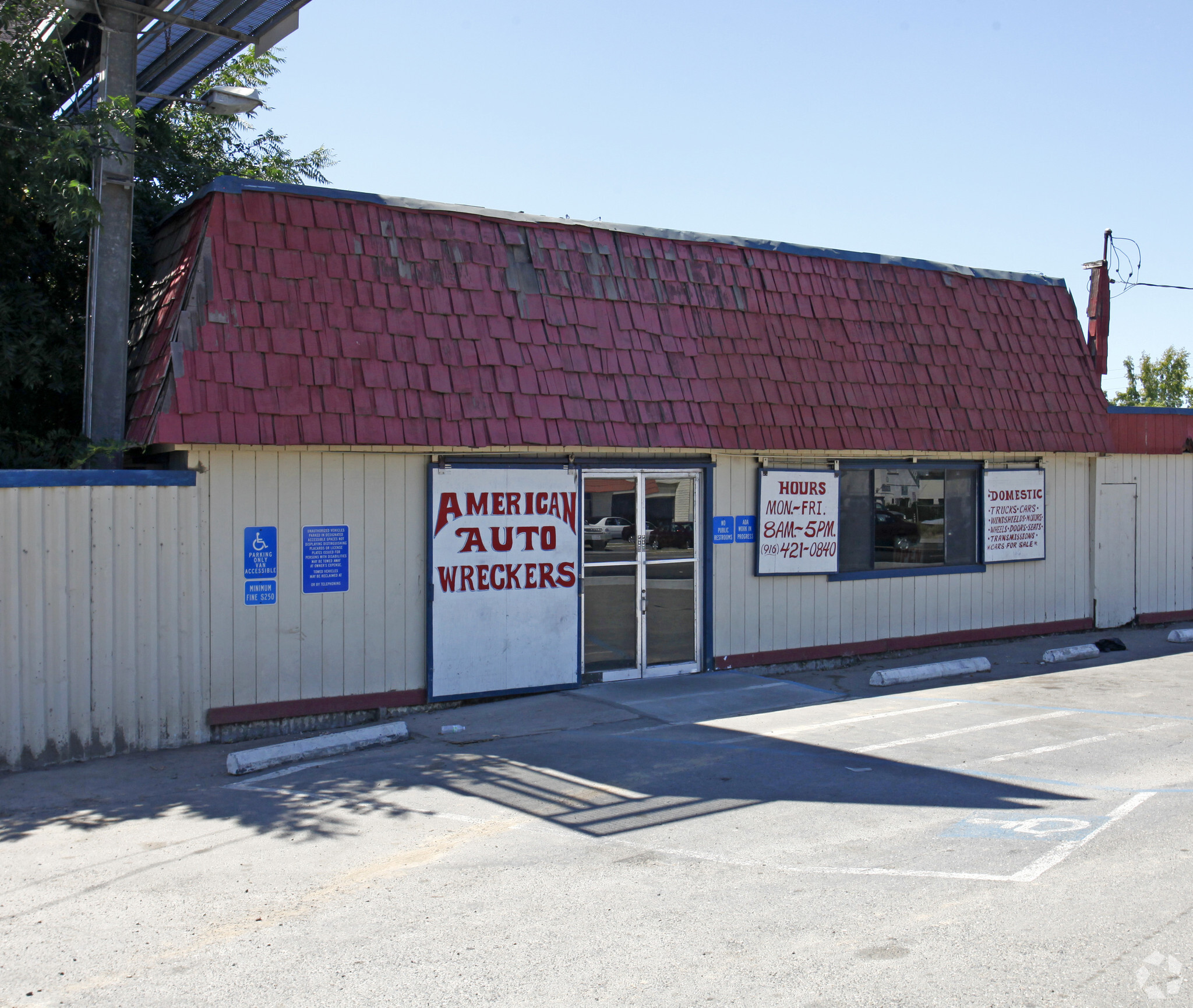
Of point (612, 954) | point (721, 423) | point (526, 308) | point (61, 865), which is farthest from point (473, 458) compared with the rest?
point (612, 954)

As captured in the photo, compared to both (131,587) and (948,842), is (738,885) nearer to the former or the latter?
(948,842)

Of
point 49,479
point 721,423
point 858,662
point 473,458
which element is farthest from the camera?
point 858,662

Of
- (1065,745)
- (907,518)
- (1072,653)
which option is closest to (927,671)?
(907,518)

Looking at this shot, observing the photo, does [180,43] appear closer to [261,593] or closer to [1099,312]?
[261,593]

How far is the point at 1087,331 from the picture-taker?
51.5 ft

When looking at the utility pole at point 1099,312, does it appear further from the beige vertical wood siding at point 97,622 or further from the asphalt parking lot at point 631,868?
the beige vertical wood siding at point 97,622

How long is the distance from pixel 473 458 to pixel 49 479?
3.73m

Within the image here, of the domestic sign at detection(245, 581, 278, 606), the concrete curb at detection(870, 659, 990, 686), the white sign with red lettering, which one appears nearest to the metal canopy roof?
the white sign with red lettering

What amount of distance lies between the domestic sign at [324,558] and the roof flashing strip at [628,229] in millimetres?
3212

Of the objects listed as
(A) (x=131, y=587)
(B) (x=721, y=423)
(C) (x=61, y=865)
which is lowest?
(C) (x=61, y=865)

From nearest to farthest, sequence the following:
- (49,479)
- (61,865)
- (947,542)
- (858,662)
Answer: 1. (61,865)
2. (49,479)
3. (858,662)
4. (947,542)

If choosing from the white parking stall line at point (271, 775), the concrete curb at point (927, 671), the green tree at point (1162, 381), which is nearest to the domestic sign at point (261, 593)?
the white parking stall line at point (271, 775)

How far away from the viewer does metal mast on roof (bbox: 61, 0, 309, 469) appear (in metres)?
9.38

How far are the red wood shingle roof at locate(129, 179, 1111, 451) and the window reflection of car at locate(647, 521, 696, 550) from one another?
41.0 inches
